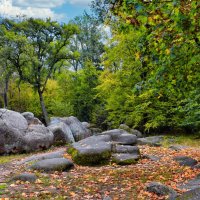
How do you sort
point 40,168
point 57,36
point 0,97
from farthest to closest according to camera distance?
point 0,97, point 57,36, point 40,168

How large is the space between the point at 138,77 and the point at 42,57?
14.6 meters

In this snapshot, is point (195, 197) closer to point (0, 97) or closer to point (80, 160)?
point (80, 160)

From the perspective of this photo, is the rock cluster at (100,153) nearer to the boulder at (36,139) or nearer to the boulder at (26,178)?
the boulder at (26,178)

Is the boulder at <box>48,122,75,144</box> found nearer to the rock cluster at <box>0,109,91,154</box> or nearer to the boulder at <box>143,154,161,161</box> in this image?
the rock cluster at <box>0,109,91,154</box>

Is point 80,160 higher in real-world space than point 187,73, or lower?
lower

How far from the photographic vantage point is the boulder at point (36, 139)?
1899 cm

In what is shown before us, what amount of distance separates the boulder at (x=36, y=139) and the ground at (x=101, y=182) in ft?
19.0

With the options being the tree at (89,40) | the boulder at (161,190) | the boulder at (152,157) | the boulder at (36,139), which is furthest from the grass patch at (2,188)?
the tree at (89,40)

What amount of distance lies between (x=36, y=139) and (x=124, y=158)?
25.2ft

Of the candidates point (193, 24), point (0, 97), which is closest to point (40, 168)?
point (193, 24)

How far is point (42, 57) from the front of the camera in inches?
1405

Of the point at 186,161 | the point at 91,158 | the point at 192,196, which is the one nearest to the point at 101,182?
the point at 91,158

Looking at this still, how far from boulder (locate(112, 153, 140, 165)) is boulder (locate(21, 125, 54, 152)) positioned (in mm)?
7066

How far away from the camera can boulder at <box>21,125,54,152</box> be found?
62.3 ft
